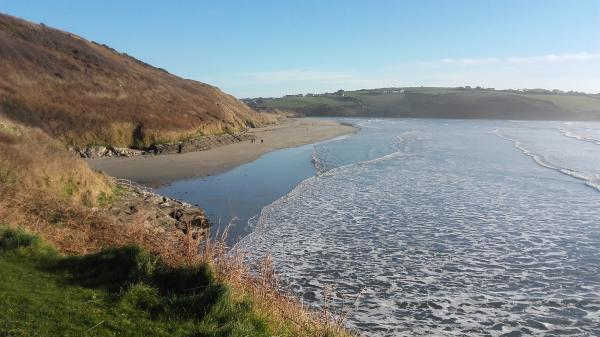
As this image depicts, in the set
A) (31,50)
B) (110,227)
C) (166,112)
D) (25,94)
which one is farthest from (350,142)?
(110,227)

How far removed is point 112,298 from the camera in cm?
714

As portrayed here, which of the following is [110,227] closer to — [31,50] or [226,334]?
[226,334]

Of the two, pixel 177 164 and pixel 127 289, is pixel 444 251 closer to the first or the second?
pixel 127 289

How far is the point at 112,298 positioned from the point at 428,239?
11.4m

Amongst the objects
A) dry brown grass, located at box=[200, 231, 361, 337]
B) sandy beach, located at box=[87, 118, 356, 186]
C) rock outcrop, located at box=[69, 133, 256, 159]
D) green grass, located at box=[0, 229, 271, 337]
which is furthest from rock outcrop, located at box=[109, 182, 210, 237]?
rock outcrop, located at box=[69, 133, 256, 159]

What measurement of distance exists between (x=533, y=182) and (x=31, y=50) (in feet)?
166

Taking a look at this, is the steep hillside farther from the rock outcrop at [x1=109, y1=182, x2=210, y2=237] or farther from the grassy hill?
the grassy hill

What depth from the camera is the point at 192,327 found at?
20.7ft

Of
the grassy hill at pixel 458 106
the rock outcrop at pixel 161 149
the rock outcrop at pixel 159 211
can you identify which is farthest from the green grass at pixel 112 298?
the grassy hill at pixel 458 106

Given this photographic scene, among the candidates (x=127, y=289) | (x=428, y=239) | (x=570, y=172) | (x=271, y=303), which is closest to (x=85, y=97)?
(x=428, y=239)

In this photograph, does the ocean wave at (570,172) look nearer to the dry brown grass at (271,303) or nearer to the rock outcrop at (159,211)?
the rock outcrop at (159,211)

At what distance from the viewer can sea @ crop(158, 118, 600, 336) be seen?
10.4 m

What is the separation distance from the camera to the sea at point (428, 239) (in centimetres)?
1036

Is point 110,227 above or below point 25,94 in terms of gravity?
below
